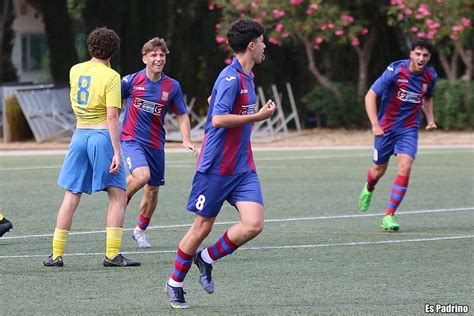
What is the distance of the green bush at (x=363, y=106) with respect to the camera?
2764 centimetres

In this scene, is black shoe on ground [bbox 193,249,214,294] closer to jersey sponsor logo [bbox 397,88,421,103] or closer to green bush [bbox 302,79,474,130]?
jersey sponsor logo [bbox 397,88,421,103]

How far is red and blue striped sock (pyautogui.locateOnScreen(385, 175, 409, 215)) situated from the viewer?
1224 centimetres

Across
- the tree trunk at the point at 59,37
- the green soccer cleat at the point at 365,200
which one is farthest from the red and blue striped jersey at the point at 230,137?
the tree trunk at the point at 59,37

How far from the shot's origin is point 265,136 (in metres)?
28.7

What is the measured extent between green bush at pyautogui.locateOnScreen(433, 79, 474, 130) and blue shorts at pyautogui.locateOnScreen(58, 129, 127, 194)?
1894cm

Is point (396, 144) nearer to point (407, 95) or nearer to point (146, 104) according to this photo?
point (407, 95)

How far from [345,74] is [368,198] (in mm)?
18712

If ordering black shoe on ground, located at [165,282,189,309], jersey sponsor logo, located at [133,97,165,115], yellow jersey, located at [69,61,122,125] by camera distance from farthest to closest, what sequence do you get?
jersey sponsor logo, located at [133,97,165,115], yellow jersey, located at [69,61,122,125], black shoe on ground, located at [165,282,189,309]

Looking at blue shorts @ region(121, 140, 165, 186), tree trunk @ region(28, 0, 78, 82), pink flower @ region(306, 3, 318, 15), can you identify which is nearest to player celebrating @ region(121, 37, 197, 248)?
blue shorts @ region(121, 140, 165, 186)

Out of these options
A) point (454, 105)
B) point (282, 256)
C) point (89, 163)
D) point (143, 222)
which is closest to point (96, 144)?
point (89, 163)

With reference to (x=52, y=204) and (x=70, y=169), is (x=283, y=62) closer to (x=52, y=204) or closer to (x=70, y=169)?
(x=52, y=204)

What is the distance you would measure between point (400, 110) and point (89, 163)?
4.20m

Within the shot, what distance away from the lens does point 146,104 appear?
10.8m

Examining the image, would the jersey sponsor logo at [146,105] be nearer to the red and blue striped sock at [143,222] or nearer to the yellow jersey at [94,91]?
the red and blue striped sock at [143,222]
